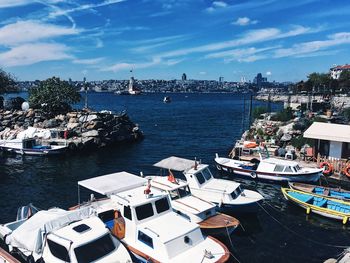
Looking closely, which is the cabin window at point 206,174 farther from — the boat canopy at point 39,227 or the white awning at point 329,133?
the white awning at point 329,133

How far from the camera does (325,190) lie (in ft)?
102

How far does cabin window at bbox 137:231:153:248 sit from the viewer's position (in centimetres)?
1820

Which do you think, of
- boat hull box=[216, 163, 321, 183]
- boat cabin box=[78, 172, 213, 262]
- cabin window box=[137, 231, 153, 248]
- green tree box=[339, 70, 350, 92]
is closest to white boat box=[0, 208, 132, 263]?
cabin window box=[137, 231, 153, 248]

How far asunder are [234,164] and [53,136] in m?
31.7

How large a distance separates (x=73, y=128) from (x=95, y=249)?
44.4 meters

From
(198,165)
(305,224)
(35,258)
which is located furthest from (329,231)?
(35,258)

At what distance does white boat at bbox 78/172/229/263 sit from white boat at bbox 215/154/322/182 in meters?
19.0

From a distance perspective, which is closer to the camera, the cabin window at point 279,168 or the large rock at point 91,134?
the cabin window at point 279,168

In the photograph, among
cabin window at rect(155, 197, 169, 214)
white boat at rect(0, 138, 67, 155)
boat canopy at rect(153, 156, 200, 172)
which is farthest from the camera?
white boat at rect(0, 138, 67, 155)

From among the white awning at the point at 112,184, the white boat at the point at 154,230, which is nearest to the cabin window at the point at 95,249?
the white boat at the point at 154,230

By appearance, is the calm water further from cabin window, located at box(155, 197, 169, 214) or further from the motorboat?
cabin window, located at box(155, 197, 169, 214)

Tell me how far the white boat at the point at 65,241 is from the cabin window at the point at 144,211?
80.7 inches

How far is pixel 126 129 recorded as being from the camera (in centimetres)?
6456

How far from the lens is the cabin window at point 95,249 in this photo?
1652 centimetres
